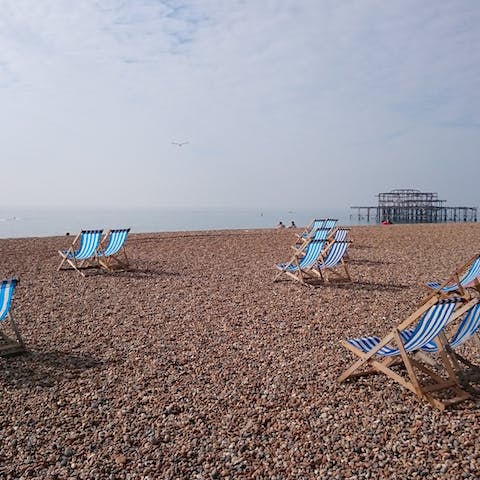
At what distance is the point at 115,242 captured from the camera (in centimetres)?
866

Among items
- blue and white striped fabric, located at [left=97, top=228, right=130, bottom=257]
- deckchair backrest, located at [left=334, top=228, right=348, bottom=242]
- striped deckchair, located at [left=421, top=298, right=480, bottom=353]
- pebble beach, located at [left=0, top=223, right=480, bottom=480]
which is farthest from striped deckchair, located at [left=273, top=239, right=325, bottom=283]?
striped deckchair, located at [left=421, top=298, right=480, bottom=353]

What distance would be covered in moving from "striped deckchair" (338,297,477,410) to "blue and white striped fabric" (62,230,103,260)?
6.00 m

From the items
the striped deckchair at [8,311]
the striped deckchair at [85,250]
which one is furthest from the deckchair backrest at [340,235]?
the striped deckchair at [8,311]

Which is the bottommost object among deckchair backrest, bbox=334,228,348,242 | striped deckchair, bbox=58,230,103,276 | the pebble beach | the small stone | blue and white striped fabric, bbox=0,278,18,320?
the small stone

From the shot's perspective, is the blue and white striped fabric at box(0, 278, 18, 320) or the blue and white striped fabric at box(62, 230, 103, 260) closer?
the blue and white striped fabric at box(0, 278, 18, 320)

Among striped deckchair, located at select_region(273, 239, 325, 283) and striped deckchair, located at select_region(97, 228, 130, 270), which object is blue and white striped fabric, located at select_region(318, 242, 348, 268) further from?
striped deckchair, located at select_region(97, 228, 130, 270)

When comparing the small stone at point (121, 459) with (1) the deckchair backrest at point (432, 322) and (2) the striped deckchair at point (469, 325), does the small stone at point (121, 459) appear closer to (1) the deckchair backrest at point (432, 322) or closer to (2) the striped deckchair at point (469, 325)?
(1) the deckchair backrest at point (432, 322)

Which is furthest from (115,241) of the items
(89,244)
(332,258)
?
(332,258)

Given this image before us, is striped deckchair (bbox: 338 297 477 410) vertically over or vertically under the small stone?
over

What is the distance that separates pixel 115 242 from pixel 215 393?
5.69 m

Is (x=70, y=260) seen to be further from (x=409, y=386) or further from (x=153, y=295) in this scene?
(x=409, y=386)

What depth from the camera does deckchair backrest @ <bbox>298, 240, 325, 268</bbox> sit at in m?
7.31

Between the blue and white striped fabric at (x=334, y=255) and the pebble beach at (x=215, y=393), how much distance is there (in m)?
0.34

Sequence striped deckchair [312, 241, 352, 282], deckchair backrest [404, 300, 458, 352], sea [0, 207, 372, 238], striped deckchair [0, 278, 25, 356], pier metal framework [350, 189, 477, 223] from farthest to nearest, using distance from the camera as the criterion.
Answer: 1. pier metal framework [350, 189, 477, 223]
2. sea [0, 207, 372, 238]
3. striped deckchair [312, 241, 352, 282]
4. striped deckchair [0, 278, 25, 356]
5. deckchair backrest [404, 300, 458, 352]
